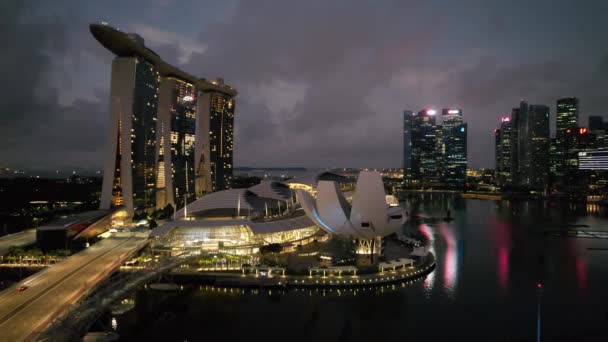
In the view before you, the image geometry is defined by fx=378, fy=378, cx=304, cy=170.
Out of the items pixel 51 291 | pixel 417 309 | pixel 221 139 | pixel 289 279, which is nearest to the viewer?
pixel 51 291

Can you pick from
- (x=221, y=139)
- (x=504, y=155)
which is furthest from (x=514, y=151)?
(x=221, y=139)

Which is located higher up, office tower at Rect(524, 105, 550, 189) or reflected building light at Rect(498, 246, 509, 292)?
office tower at Rect(524, 105, 550, 189)

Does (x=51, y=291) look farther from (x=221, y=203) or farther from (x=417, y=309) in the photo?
(x=221, y=203)

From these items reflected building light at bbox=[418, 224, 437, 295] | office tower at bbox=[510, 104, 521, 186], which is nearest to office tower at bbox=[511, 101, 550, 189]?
office tower at bbox=[510, 104, 521, 186]

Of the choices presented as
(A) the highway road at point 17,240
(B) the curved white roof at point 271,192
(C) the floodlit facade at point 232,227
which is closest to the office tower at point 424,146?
(B) the curved white roof at point 271,192

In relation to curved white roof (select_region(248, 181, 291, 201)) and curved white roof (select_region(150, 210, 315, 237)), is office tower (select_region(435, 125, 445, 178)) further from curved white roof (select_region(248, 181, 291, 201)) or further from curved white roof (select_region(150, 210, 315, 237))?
curved white roof (select_region(150, 210, 315, 237))

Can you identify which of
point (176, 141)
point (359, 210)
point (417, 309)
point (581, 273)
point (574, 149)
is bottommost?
point (417, 309)

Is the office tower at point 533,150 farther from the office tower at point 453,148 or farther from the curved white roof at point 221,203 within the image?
the curved white roof at point 221,203
